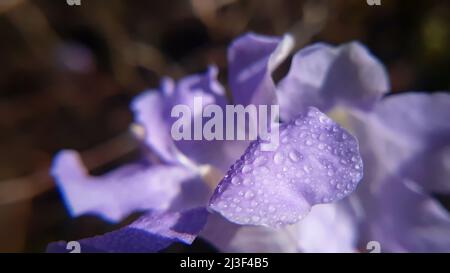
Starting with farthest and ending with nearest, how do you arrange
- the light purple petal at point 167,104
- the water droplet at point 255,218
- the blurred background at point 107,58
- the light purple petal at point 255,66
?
the blurred background at point 107,58 < the light purple petal at point 167,104 < the light purple petal at point 255,66 < the water droplet at point 255,218

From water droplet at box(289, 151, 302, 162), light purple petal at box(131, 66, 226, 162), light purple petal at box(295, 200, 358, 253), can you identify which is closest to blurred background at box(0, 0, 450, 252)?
light purple petal at box(131, 66, 226, 162)

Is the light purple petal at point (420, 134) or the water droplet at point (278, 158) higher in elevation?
the water droplet at point (278, 158)

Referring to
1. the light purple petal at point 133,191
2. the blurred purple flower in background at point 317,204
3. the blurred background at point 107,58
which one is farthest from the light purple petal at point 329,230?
the blurred background at point 107,58

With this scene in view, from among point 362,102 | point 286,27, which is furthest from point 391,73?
point 362,102

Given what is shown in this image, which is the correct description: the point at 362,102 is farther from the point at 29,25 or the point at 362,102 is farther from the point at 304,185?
the point at 29,25

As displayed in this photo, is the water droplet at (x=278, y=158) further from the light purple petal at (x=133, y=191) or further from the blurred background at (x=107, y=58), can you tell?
the blurred background at (x=107, y=58)

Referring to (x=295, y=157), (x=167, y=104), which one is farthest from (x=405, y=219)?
(x=167, y=104)

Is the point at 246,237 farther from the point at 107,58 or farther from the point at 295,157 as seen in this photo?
the point at 107,58
